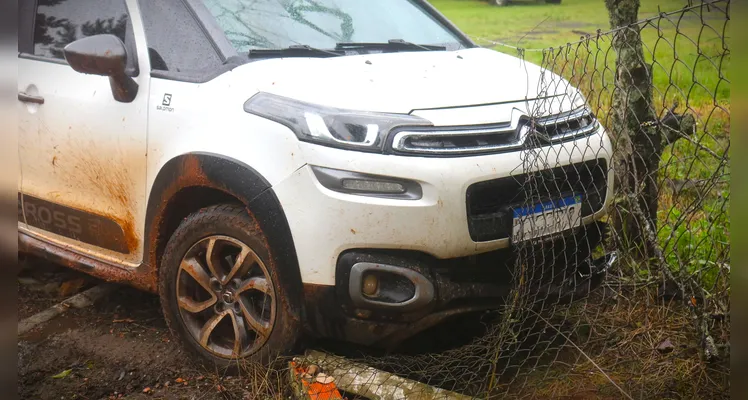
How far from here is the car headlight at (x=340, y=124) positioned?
272 centimetres

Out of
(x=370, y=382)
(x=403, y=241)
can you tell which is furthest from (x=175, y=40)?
(x=370, y=382)

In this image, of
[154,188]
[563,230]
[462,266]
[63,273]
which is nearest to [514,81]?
[563,230]

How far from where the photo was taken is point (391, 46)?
3.62 meters

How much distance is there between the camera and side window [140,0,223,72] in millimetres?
3172

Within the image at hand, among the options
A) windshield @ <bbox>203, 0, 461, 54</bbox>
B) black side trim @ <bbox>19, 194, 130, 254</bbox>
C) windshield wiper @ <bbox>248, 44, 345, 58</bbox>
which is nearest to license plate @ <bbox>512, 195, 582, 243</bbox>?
windshield wiper @ <bbox>248, 44, 345, 58</bbox>

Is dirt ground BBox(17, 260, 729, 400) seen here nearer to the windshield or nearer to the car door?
the car door

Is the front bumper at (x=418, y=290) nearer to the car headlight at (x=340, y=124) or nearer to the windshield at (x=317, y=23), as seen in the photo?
the car headlight at (x=340, y=124)

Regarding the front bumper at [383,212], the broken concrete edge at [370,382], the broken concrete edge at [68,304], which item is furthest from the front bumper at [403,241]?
the broken concrete edge at [68,304]

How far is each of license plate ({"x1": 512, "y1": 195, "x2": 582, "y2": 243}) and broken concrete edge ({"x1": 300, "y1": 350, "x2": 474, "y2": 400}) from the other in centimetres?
68

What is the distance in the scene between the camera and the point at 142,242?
132 inches

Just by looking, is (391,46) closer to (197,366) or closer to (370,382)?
(370,382)

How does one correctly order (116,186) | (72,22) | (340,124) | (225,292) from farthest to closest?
(72,22)
(116,186)
(225,292)
(340,124)

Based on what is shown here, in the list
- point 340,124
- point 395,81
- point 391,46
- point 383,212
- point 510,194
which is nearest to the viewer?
point 383,212

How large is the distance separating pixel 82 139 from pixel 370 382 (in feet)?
5.97
